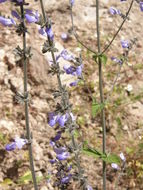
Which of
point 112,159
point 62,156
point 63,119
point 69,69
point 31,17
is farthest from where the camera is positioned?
point 112,159

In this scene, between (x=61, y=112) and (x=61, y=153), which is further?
(x=61, y=153)

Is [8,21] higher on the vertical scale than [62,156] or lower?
higher

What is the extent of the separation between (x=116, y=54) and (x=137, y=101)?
1.12 meters

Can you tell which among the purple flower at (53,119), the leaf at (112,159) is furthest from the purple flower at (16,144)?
the leaf at (112,159)

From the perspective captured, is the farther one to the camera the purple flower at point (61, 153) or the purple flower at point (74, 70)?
the purple flower at point (74, 70)

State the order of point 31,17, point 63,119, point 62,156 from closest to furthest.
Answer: point 31,17
point 63,119
point 62,156

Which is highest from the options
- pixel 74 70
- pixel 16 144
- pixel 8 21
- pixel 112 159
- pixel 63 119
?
pixel 8 21

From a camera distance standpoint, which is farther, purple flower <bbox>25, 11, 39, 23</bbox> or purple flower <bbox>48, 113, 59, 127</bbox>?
purple flower <bbox>48, 113, 59, 127</bbox>

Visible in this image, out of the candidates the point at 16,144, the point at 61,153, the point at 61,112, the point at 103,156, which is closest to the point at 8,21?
the point at 61,112

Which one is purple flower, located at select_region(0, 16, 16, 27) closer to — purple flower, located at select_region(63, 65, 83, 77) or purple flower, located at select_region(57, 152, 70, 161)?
purple flower, located at select_region(63, 65, 83, 77)

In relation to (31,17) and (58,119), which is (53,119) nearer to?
(58,119)

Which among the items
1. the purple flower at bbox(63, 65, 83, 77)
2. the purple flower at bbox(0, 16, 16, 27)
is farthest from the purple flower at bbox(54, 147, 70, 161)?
the purple flower at bbox(0, 16, 16, 27)

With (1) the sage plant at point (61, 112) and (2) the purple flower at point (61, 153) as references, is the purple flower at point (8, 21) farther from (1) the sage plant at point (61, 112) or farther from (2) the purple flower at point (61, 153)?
(2) the purple flower at point (61, 153)

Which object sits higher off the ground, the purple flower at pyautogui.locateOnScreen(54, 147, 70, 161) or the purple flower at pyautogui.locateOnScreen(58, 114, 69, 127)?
the purple flower at pyautogui.locateOnScreen(58, 114, 69, 127)
